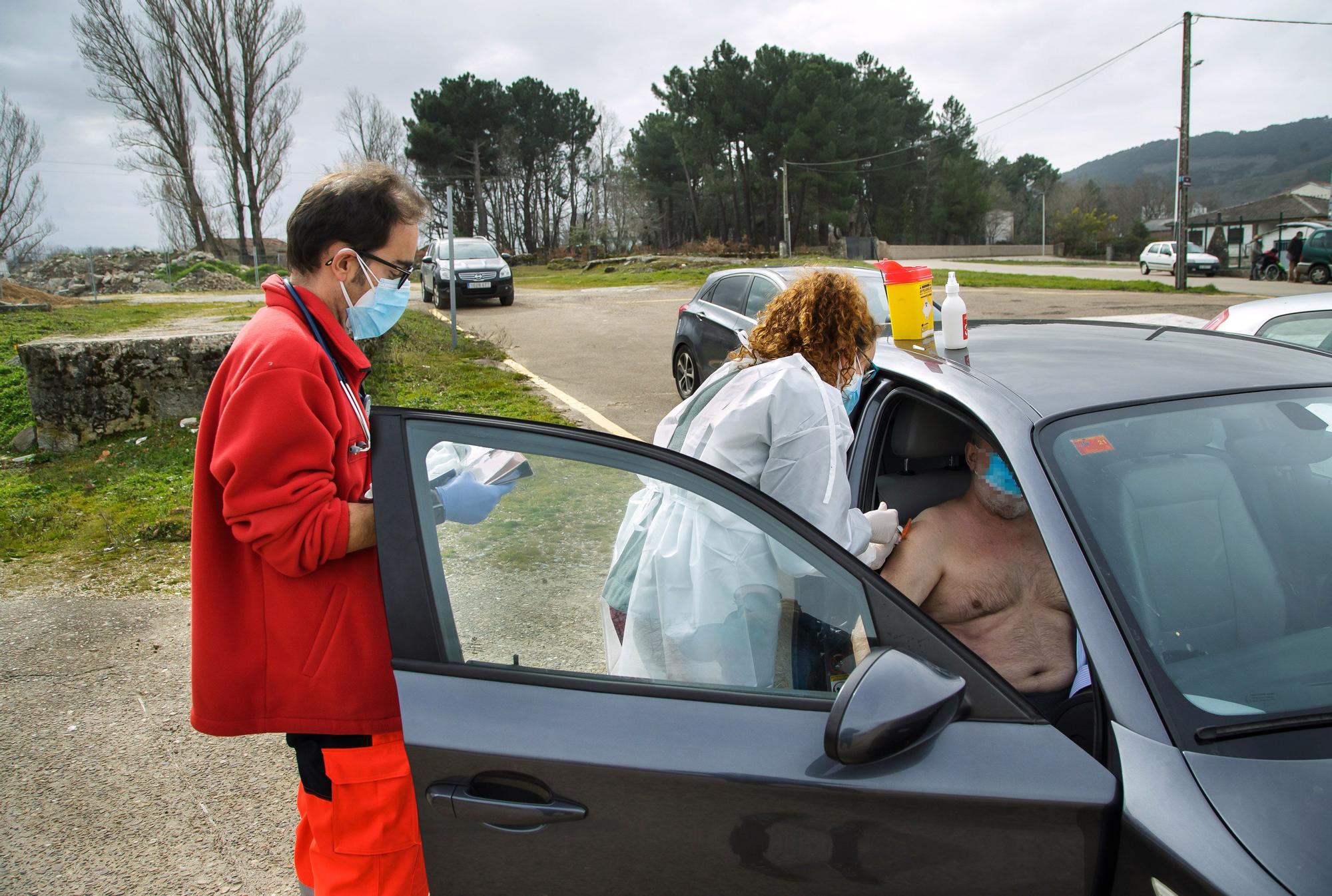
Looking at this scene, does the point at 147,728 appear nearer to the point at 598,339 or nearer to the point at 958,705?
the point at 958,705

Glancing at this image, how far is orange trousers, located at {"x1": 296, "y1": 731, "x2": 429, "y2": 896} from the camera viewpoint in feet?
5.41

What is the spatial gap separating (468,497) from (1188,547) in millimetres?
1457

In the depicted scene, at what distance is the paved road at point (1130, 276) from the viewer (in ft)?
80.2

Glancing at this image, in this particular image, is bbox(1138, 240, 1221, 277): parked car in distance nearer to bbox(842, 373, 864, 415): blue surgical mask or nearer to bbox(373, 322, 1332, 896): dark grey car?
bbox(842, 373, 864, 415): blue surgical mask

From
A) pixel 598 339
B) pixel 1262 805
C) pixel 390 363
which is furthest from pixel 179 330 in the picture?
pixel 1262 805

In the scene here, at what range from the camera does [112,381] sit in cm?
711

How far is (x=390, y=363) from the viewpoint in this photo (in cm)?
958

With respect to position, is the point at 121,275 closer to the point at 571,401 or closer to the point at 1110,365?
the point at 571,401

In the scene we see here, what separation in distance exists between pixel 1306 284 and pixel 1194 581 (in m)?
30.9

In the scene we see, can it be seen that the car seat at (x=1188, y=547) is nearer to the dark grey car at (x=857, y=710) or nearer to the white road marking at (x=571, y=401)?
the dark grey car at (x=857, y=710)

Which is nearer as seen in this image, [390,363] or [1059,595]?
[1059,595]

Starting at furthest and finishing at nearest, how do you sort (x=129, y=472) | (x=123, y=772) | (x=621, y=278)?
(x=621, y=278)
(x=129, y=472)
(x=123, y=772)

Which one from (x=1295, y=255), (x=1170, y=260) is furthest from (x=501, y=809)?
(x=1170, y=260)

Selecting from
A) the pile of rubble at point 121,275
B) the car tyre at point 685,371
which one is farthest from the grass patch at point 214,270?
the car tyre at point 685,371
